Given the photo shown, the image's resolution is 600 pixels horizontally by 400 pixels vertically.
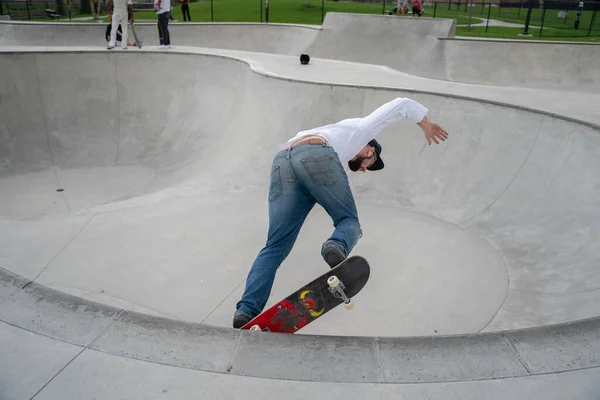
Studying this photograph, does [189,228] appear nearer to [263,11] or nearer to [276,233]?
[276,233]

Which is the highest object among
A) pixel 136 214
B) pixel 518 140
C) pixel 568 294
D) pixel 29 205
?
pixel 518 140

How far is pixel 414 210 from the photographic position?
21.7 ft

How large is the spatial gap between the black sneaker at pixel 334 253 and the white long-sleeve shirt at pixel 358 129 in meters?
0.76

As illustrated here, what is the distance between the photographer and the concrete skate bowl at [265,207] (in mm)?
4648

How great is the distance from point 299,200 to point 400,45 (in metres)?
14.2

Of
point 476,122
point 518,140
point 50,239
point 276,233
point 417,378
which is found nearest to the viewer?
point 417,378

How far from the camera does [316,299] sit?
113 inches

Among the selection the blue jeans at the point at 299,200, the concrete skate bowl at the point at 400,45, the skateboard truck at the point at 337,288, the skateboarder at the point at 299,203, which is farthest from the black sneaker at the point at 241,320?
the concrete skate bowl at the point at 400,45

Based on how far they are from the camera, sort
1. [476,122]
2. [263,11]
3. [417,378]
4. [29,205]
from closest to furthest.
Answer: [417,378]
[476,122]
[29,205]
[263,11]

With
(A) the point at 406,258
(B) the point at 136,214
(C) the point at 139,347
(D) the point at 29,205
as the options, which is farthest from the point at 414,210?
(D) the point at 29,205

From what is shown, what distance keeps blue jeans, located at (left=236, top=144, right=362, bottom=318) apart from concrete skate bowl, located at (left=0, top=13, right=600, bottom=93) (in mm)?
11812

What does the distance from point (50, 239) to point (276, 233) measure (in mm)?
3911

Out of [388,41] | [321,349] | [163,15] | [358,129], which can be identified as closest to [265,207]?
[358,129]

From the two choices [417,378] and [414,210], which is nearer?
[417,378]
